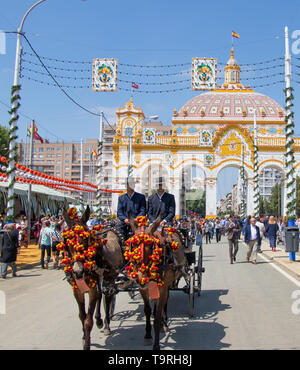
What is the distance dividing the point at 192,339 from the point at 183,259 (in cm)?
140

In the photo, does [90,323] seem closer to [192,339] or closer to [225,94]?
[192,339]

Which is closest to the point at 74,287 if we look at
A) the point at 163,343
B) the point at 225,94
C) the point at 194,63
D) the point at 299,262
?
the point at 163,343

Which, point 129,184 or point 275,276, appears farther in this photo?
point 275,276

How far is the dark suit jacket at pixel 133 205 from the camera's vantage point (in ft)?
25.9

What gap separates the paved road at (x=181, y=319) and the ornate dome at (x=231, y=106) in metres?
60.4

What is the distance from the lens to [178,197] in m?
59.9

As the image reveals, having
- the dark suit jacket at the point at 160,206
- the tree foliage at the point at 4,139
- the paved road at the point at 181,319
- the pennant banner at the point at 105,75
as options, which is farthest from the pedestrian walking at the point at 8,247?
the tree foliage at the point at 4,139

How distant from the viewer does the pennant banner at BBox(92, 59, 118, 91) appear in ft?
60.1

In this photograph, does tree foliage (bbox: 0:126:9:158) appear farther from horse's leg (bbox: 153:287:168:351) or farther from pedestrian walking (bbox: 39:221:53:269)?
horse's leg (bbox: 153:287:168:351)

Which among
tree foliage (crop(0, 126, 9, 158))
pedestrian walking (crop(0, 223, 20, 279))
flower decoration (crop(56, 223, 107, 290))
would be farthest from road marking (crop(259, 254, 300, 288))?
tree foliage (crop(0, 126, 9, 158))

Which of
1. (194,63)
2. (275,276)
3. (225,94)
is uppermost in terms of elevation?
(225,94)

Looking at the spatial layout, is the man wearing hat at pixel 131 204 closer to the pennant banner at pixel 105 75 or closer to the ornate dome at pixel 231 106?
the pennant banner at pixel 105 75

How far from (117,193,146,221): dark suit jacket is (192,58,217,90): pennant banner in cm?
1169
